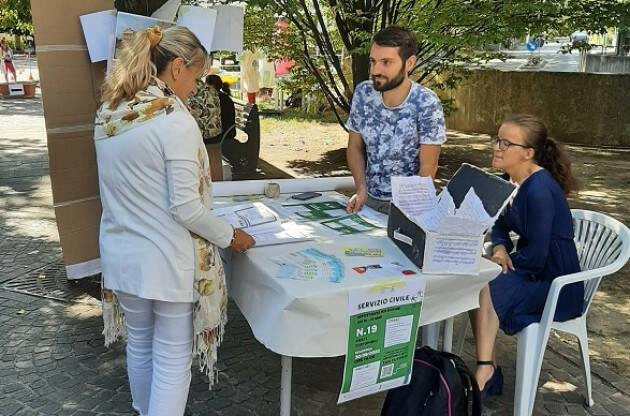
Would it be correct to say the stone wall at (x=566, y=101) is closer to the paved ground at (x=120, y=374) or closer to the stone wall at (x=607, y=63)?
the stone wall at (x=607, y=63)

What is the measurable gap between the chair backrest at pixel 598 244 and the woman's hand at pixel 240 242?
1574 millimetres

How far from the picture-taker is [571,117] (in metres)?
10.4

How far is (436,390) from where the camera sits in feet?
7.51

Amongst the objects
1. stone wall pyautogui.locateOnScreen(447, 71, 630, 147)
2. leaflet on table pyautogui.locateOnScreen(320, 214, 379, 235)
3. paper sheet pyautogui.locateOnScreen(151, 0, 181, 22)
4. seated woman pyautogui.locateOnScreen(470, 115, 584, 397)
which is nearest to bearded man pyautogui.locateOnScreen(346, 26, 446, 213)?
leaflet on table pyautogui.locateOnScreen(320, 214, 379, 235)

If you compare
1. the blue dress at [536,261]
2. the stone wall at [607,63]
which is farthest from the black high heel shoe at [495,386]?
the stone wall at [607,63]

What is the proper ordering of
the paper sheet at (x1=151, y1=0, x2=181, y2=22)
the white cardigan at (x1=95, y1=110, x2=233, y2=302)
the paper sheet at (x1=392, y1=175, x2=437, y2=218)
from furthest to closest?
1. the paper sheet at (x1=151, y1=0, x2=181, y2=22)
2. the paper sheet at (x1=392, y1=175, x2=437, y2=218)
3. the white cardigan at (x1=95, y1=110, x2=233, y2=302)

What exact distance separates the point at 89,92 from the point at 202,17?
2.68 feet

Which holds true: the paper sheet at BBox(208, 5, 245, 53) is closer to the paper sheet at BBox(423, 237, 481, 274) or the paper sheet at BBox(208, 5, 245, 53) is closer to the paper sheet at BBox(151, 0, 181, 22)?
the paper sheet at BBox(151, 0, 181, 22)

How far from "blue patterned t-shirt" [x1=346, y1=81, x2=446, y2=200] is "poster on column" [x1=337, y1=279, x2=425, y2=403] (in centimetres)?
93

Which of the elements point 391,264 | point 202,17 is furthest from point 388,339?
point 202,17

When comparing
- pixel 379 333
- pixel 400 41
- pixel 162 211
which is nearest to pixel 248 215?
pixel 162 211

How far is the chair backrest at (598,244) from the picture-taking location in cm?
276

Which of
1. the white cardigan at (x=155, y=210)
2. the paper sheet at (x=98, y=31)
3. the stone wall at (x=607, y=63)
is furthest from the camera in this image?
the stone wall at (x=607, y=63)

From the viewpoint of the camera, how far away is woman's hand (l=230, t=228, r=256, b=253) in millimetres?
2236
